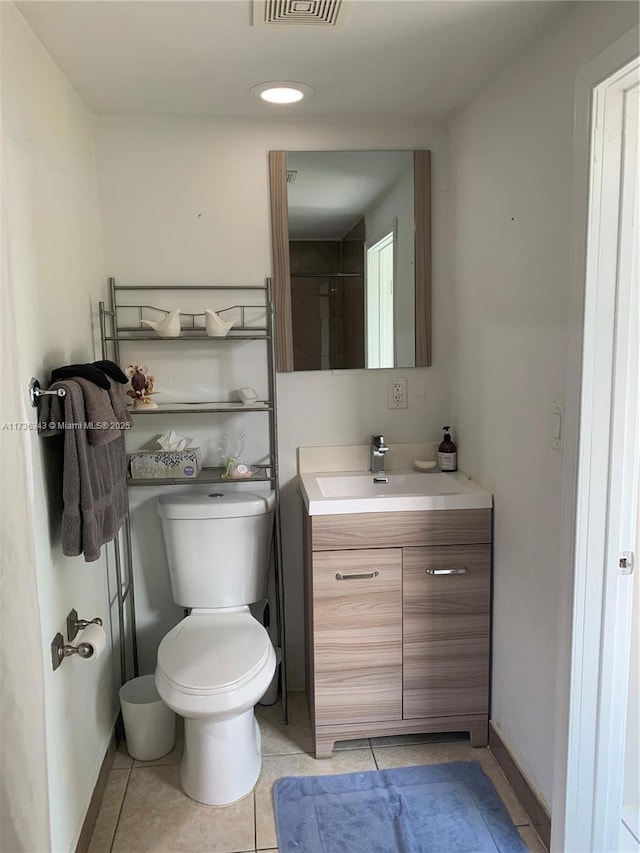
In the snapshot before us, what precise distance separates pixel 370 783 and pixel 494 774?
1.34 feet

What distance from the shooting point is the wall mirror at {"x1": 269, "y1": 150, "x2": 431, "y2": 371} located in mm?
2430

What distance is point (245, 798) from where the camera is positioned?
6.77 feet

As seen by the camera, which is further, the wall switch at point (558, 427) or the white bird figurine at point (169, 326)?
the white bird figurine at point (169, 326)

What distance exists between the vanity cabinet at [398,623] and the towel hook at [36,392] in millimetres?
880

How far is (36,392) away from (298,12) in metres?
1.12

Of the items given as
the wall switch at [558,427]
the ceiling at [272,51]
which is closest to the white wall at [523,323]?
the wall switch at [558,427]

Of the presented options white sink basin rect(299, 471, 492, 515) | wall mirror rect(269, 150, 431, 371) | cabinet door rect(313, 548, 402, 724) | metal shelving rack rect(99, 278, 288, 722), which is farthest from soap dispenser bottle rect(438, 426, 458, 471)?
metal shelving rack rect(99, 278, 288, 722)

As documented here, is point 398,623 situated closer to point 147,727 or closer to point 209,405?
point 147,727

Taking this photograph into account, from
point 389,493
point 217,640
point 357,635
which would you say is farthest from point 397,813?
point 389,493

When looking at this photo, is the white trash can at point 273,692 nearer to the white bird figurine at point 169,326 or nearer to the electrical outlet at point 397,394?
the electrical outlet at point 397,394

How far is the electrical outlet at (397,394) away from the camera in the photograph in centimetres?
257

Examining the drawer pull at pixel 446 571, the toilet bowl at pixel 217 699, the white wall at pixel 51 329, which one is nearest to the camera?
the white wall at pixel 51 329

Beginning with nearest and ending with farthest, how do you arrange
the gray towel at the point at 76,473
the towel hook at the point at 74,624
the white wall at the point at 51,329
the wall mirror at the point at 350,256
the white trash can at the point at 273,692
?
the white wall at the point at 51,329 < the gray towel at the point at 76,473 < the towel hook at the point at 74,624 < the wall mirror at the point at 350,256 < the white trash can at the point at 273,692

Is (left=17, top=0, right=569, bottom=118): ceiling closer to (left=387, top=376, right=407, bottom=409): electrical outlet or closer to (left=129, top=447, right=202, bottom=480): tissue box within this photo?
(left=387, top=376, right=407, bottom=409): electrical outlet
